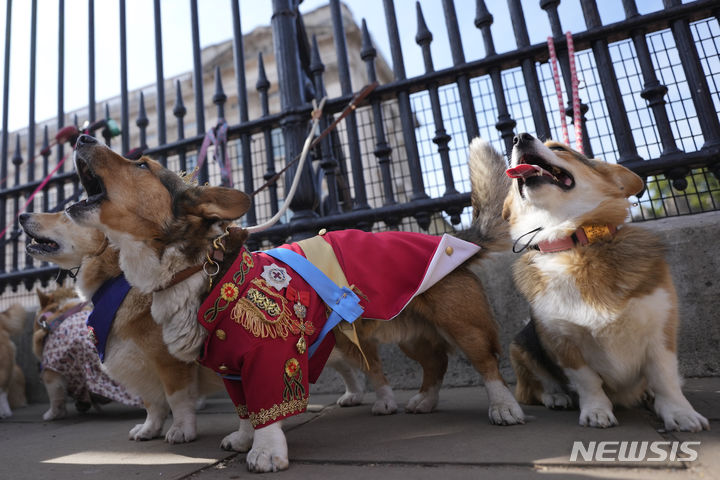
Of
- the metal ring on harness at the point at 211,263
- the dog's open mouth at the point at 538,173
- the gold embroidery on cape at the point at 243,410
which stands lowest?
the gold embroidery on cape at the point at 243,410

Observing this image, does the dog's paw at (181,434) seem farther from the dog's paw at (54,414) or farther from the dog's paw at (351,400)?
the dog's paw at (54,414)

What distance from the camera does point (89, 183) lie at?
6.57 feet

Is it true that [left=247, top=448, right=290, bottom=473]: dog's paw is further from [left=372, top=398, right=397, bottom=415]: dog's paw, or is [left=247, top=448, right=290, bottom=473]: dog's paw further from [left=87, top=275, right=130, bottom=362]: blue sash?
[left=87, top=275, right=130, bottom=362]: blue sash

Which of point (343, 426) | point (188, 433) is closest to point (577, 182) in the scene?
point (343, 426)

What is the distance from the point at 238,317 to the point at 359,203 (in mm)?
1929

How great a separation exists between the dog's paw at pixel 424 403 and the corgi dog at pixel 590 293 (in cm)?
49

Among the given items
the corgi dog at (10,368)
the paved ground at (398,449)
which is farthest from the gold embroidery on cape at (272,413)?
the corgi dog at (10,368)

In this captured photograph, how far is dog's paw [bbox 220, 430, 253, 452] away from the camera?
1.80 m

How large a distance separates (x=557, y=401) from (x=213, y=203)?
1.90m

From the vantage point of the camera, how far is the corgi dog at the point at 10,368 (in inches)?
141

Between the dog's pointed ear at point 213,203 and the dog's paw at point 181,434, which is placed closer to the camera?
the dog's pointed ear at point 213,203

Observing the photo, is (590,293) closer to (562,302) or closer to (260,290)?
(562,302)

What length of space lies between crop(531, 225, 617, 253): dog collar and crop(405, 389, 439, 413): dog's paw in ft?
3.32

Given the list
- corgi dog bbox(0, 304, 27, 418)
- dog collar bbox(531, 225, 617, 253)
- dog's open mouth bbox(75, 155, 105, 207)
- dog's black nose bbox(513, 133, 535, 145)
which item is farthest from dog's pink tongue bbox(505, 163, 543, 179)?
corgi dog bbox(0, 304, 27, 418)
